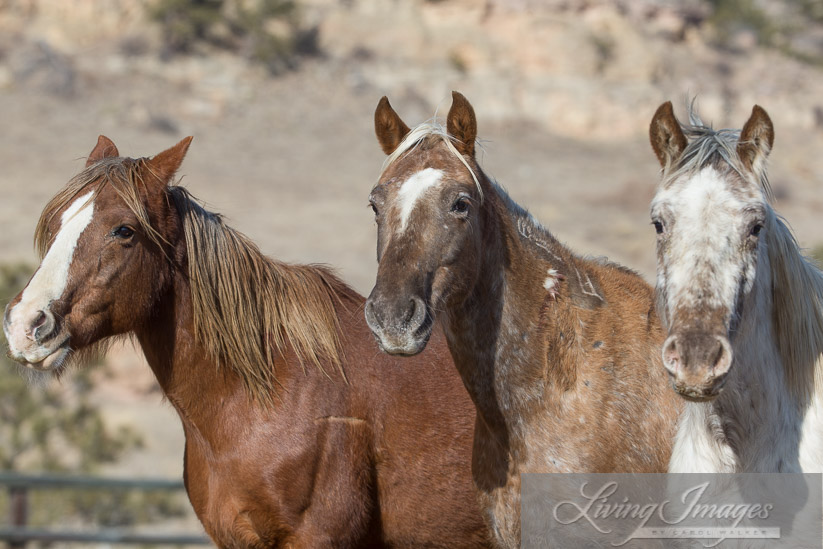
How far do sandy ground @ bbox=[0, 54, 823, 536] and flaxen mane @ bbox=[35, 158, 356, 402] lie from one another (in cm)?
1426

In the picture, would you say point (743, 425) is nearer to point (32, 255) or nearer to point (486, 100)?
point (32, 255)

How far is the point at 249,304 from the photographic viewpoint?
4.72 meters

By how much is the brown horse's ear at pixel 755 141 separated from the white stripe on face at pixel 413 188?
3.84 feet

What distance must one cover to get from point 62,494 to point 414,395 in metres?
9.75

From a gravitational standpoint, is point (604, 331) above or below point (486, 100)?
below

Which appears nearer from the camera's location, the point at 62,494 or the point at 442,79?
the point at 62,494

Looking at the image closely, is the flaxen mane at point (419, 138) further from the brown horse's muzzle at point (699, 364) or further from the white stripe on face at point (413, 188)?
the brown horse's muzzle at point (699, 364)

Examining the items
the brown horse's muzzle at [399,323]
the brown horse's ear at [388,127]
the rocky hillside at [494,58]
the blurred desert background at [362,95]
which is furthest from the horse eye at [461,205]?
the rocky hillside at [494,58]

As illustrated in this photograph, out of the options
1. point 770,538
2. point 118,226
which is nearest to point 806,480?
Result: point 770,538

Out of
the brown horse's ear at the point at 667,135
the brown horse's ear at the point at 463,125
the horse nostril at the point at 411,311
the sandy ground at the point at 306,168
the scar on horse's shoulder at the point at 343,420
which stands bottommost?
the scar on horse's shoulder at the point at 343,420

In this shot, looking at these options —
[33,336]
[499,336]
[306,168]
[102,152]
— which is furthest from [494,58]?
[33,336]

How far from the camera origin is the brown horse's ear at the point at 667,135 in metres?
3.59

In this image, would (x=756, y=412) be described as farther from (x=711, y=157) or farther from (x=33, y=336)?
(x=33, y=336)

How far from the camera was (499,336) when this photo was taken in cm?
403
